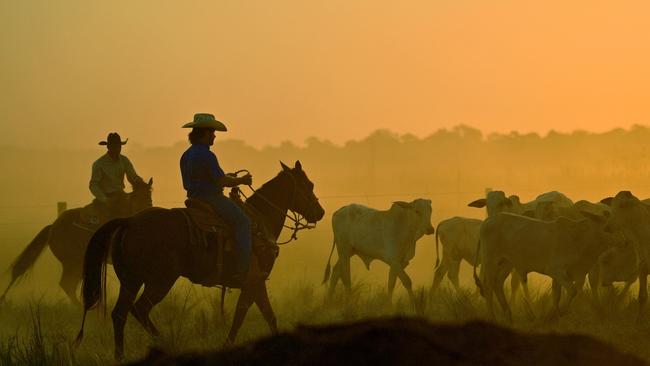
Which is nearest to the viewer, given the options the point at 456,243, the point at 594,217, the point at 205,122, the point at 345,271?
the point at 205,122

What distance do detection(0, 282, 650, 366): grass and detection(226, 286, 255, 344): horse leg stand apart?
0.45 ft

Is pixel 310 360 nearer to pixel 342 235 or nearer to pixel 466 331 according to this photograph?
pixel 466 331

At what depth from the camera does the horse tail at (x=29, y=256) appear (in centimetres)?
1448

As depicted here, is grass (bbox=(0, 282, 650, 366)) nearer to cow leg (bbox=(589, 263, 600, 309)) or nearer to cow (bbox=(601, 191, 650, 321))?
cow leg (bbox=(589, 263, 600, 309))

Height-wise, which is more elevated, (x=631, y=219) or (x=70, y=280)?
(x=631, y=219)

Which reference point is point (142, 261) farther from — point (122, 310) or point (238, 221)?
point (238, 221)

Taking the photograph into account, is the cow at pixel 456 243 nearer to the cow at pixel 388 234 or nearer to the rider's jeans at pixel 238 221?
the cow at pixel 388 234

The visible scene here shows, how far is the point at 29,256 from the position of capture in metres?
14.8

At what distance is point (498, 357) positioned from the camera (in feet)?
10.5

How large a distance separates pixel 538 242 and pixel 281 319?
3.53 meters

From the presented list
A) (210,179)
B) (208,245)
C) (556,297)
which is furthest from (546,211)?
(210,179)

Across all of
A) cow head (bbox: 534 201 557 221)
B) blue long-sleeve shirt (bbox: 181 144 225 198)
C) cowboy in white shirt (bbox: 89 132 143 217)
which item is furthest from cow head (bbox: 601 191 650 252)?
cowboy in white shirt (bbox: 89 132 143 217)

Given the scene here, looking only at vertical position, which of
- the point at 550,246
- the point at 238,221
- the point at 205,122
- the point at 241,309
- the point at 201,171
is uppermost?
Result: the point at 205,122

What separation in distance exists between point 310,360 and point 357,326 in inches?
Result: 16.2
